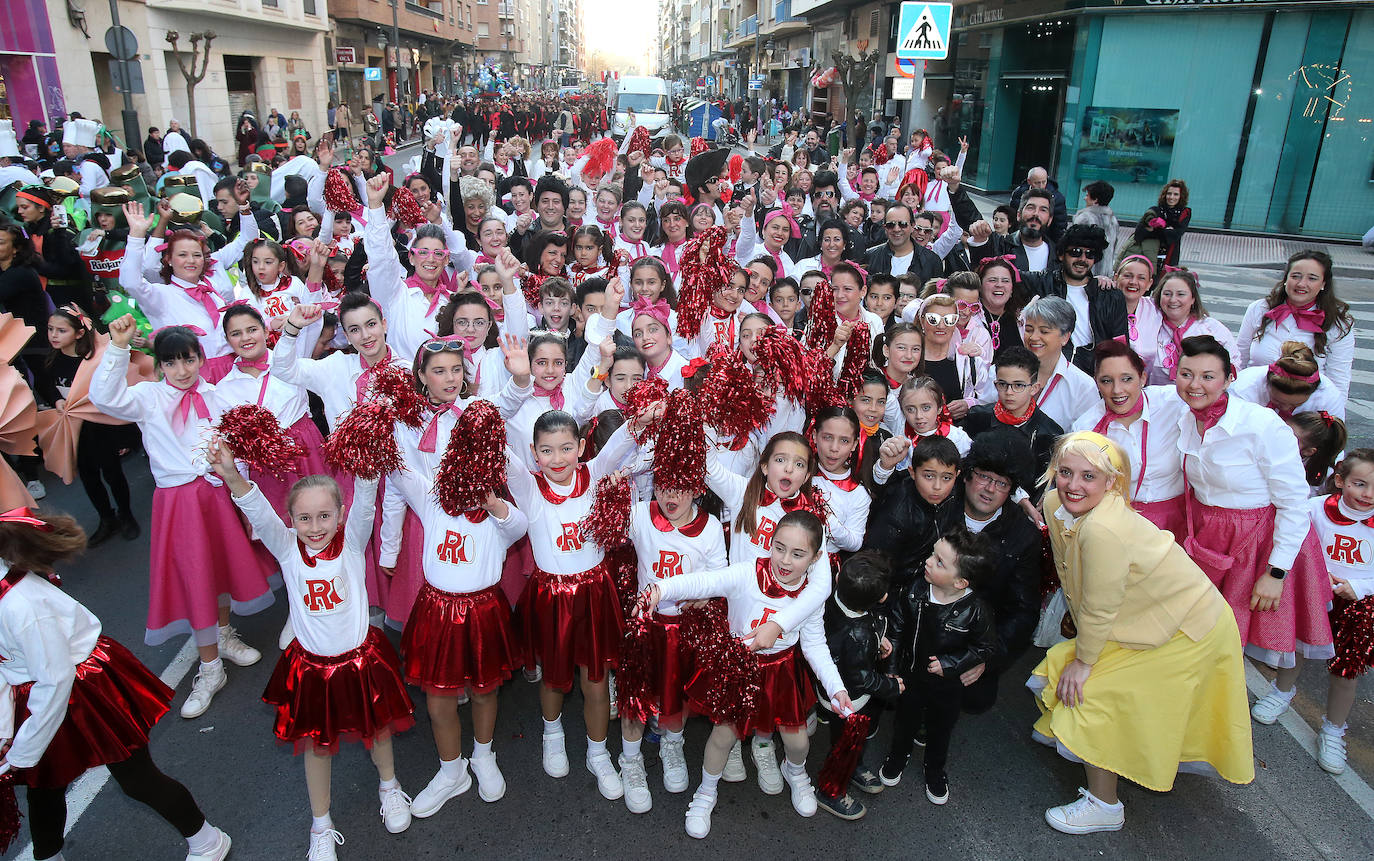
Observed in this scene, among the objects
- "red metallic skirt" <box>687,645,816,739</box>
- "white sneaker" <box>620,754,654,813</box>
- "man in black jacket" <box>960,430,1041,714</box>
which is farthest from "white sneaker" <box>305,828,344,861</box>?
"man in black jacket" <box>960,430,1041,714</box>

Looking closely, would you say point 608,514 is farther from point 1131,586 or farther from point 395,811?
point 1131,586

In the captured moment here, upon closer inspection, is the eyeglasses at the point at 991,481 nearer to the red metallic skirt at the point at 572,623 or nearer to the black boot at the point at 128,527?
the red metallic skirt at the point at 572,623

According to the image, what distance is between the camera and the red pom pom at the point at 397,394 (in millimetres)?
3314

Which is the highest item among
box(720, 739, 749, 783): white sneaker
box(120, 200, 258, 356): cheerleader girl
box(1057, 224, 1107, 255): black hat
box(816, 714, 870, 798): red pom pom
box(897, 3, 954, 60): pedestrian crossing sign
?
box(897, 3, 954, 60): pedestrian crossing sign

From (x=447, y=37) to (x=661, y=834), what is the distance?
59.1 metres

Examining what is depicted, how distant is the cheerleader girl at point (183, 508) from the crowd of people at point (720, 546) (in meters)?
0.02

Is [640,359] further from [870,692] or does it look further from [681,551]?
[870,692]

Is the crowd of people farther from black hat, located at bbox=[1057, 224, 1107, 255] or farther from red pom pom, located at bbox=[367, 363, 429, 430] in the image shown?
black hat, located at bbox=[1057, 224, 1107, 255]

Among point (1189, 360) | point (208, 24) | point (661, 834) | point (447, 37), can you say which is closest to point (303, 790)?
point (661, 834)

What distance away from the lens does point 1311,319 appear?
4.92 metres

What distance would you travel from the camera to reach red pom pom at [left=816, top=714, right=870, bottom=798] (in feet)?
10.3

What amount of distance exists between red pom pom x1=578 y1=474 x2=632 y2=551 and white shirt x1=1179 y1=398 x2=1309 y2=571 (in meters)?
2.61

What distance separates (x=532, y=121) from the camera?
2425cm

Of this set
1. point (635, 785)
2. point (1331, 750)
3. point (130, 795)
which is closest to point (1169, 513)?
point (1331, 750)
